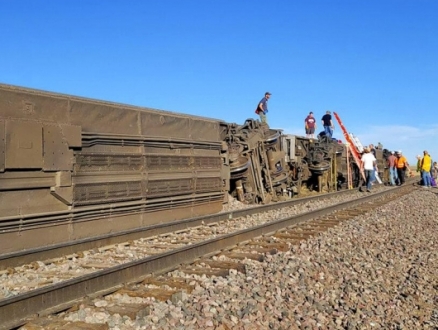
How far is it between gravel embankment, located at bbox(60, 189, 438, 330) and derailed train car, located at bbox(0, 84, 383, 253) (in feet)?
9.28

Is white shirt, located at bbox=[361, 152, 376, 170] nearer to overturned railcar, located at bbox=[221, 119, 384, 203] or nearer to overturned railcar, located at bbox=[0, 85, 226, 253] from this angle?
overturned railcar, located at bbox=[221, 119, 384, 203]

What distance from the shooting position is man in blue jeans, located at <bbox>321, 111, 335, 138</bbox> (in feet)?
83.4

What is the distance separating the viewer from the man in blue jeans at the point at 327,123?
2543cm

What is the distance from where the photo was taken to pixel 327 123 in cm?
2562

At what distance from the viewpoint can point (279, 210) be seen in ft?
45.8

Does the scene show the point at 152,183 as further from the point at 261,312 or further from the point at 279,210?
the point at 261,312

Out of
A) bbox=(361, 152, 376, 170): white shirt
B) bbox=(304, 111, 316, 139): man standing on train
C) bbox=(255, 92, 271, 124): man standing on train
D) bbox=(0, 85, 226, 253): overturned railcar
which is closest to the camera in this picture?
bbox=(0, 85, 226, 253): overturned railcar

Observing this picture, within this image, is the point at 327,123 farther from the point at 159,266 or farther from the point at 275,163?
the point at 159,266

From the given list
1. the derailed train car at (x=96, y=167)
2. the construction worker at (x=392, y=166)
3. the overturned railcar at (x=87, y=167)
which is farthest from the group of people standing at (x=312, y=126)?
the overturned railcar at (x=87, y=167)

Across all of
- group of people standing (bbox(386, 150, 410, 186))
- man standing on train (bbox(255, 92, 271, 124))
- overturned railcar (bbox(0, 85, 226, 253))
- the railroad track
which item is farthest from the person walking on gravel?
overturned railcar (bbox(0, 85, 226, 253))

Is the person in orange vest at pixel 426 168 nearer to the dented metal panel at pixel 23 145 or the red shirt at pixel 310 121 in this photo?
the red shirt at pixel 310 121

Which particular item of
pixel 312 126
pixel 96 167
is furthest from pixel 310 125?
pixel 96 167

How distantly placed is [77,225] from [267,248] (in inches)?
120

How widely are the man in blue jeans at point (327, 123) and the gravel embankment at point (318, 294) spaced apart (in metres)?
17.4
